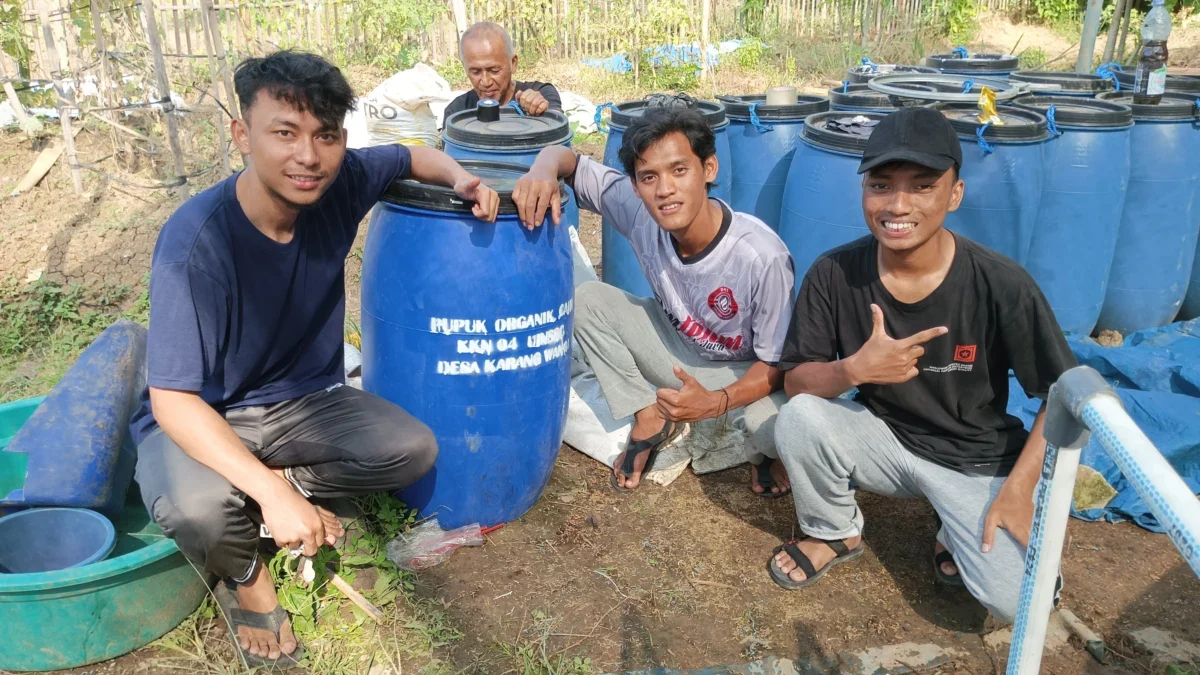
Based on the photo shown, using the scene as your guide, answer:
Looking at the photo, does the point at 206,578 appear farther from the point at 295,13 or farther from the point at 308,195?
the point at 295,13

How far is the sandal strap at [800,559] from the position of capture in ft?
8.09

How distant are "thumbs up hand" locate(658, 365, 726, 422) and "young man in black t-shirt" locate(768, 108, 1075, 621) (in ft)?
0.84

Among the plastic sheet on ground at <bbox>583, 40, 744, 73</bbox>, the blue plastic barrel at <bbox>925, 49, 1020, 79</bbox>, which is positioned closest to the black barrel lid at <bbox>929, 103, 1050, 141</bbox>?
the blue plastic barrel at <bbox>925, 49, 1020, 79</bbox>

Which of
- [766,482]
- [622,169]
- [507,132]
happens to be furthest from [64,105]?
[766,482]

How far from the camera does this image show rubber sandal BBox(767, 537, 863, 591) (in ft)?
8.08

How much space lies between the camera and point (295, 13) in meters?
8.97

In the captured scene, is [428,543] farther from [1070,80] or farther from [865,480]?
[1070,80]

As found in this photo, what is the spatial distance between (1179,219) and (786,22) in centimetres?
944

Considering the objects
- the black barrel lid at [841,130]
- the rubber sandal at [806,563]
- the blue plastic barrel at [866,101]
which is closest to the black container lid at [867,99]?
the blue plastic barrel at [866,101]

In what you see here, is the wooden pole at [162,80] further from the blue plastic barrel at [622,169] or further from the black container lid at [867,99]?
the black container lid at [867,99]

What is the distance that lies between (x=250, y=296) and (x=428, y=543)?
0.91 m

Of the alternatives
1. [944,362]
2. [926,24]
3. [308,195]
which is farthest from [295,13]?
[926,24]

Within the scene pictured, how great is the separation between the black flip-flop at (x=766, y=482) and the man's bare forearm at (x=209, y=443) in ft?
5.37

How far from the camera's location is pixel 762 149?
13.8 feet
